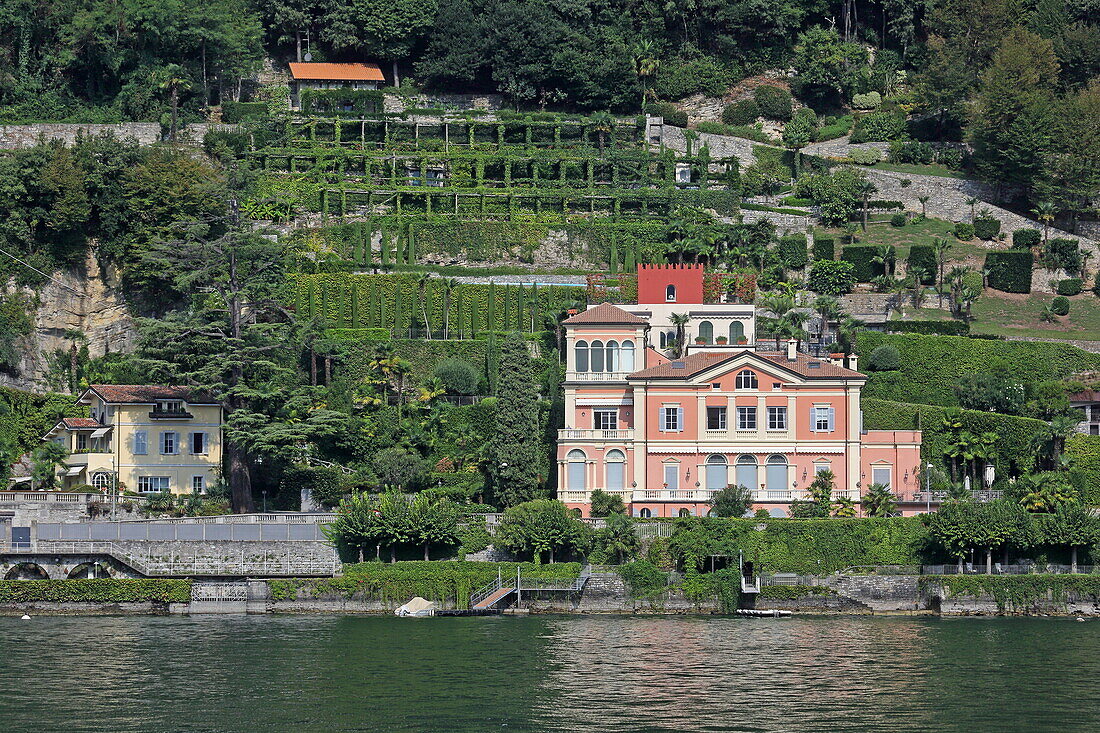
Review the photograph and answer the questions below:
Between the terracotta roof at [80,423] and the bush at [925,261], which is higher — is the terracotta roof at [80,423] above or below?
below

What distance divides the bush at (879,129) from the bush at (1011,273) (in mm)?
17743

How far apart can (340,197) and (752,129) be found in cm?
3167

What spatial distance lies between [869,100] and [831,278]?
93.5 feet

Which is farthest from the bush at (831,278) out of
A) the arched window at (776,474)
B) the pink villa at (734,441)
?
the arched window at (776,474)

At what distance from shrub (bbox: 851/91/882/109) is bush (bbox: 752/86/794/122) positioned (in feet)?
14.9

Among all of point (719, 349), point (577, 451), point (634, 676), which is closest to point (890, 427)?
point (719, 349)

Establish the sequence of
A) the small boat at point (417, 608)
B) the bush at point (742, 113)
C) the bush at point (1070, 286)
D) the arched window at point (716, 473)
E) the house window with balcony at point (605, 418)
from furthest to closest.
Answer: the bush at point (742, 113), the bush at point (1070, 286), the house window with balcony at point (605, 418), the arched window at point (716, 473), the small boat at point (417, 608)

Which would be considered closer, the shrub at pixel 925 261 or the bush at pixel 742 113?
the shrub at pixel 925 261

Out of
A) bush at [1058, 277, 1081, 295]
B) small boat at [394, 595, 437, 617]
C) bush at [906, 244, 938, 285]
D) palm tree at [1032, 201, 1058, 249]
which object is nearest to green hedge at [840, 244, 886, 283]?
bush at [906, 244, 938, 285]

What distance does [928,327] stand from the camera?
95688mm

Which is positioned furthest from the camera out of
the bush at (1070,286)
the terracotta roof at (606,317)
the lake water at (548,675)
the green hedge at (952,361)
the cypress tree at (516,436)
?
the bush at (1070,286)

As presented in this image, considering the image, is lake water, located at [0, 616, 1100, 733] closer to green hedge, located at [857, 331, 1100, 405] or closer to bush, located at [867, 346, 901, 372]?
green hedge, located at [857, 331, 1100, 405]

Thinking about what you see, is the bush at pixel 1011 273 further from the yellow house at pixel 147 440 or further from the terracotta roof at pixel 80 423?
the terracotta roof at pixel 80 423

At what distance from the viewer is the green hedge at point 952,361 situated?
297 ft
